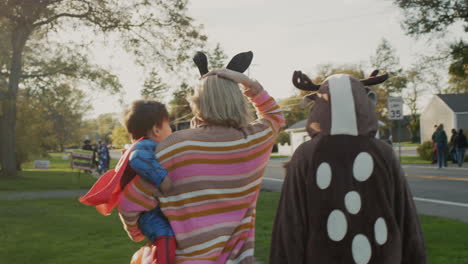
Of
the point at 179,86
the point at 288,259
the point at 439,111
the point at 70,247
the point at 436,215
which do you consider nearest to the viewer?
the point at 288,259

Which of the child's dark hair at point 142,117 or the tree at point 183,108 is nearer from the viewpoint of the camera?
the child's dark hair at point 142,117

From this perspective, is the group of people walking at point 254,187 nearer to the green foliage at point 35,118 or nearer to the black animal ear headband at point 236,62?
the black animal ear headband at point 236,62

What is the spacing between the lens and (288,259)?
233 centimetres

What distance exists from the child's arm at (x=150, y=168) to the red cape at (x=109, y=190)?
0.10 m

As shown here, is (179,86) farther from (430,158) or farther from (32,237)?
(430,158)

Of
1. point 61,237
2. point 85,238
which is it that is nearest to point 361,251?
point 85,238

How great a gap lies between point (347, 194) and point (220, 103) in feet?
2.31

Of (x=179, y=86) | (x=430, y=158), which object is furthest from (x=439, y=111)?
(x=179, y=86)

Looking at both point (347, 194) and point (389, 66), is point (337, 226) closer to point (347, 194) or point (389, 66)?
point (347, 194)

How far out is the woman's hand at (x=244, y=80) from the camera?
7.97ft

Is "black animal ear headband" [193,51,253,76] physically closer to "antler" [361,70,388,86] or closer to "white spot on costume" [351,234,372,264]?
"antler" [361,70,388,86]

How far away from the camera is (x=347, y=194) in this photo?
2.25 m

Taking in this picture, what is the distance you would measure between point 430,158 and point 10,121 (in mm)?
21194

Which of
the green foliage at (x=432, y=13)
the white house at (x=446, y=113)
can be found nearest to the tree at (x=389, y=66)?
the white house at (x=446, y=113)
